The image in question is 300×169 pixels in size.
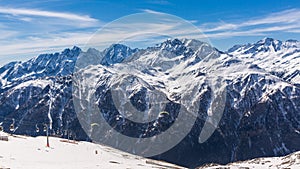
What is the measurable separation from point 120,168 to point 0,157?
23697 mm

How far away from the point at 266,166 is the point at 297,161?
13.3 m

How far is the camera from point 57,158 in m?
86.1

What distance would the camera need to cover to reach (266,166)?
604 ft

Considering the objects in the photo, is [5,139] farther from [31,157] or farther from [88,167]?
[88,167]

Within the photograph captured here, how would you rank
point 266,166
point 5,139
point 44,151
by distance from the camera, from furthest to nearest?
point 266,166, point 5,139, point 44,151

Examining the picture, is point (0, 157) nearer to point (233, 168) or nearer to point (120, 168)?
point (120, 168)

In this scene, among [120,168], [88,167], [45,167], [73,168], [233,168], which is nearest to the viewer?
[45,167]

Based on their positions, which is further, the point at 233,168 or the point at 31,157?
the point at 233,168

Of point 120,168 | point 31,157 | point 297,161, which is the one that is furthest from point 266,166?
point 31,157

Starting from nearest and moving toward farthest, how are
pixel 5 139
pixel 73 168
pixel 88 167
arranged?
1. pixel 73 168
2. pixel 88 167
3. pixel 5 139

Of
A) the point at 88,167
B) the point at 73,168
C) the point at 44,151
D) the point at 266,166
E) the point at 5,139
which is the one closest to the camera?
the point at 73,168

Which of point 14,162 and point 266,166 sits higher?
point 14,162

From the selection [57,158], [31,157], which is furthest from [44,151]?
[31,157]

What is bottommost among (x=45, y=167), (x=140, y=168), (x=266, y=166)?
(x=266, y=166)
